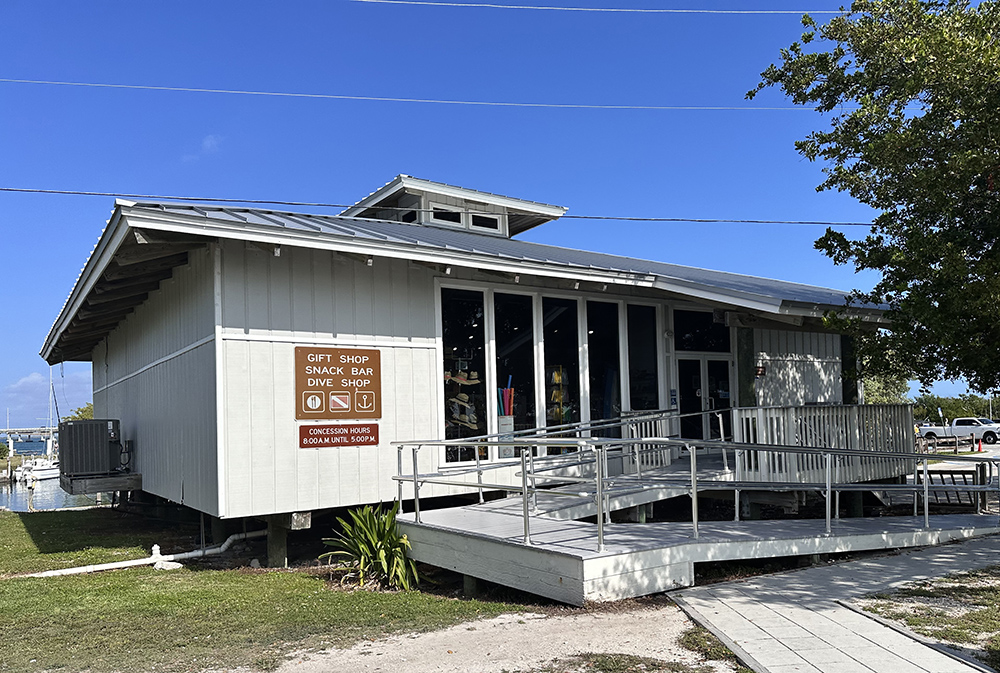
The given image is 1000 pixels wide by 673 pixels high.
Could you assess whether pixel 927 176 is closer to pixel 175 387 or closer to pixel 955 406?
pixel 175 387

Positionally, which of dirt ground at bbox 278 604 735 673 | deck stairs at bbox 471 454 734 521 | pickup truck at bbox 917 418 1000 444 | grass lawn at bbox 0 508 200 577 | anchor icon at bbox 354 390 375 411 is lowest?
pickup truck at bbox 917 418 1000 444

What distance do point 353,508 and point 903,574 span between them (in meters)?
6.81

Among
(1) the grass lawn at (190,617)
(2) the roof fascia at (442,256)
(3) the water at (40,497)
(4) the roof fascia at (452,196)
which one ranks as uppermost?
(4) the roof fascia at (452,196)

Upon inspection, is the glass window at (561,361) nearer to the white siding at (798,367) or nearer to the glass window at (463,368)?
the glass window at (463,368)

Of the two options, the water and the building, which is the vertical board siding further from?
the water

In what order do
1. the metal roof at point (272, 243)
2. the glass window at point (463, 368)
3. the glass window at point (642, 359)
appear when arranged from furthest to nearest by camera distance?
1. the glass window at point (642, 359)
2. the glass window at point (463, 368)
3. the metal roof at point (272, 243)

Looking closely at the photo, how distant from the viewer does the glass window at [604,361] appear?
1312cm

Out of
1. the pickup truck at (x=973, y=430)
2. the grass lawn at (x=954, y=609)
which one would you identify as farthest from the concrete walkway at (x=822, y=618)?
the pickup truck at (x=973, y=430)

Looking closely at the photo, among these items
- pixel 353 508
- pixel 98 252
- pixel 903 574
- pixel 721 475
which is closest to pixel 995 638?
pixel 903 574

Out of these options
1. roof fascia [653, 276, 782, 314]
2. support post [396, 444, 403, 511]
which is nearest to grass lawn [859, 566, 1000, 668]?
roof fascia [653, 276, 782, 314]

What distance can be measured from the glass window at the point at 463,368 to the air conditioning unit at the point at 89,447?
690cm

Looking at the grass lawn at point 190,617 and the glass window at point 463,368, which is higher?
the glass window at point 463,368

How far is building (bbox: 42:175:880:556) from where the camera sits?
9.77 metres

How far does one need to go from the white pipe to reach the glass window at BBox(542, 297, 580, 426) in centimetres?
479
